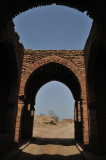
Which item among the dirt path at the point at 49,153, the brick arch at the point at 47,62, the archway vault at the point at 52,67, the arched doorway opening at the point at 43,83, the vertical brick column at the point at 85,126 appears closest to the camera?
the dirt path at the point at 49,153

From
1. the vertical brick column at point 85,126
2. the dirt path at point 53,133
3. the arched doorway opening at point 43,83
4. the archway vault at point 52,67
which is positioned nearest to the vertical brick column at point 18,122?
the archway vault at point 52,67

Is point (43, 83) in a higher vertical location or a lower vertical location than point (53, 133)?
higher

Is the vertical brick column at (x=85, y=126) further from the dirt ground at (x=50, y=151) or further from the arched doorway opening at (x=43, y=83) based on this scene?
the arched doorway opening at (x=43, y=83)

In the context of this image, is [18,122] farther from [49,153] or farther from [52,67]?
[52,67]

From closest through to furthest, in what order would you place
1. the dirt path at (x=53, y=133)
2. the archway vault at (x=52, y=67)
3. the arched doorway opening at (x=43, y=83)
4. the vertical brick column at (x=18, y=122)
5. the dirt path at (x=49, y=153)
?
the dirt path at (x=49, y=153) < the vertical brick column at (x=18, y=122) < the archway vault at (x=52, y=67) < the arched doorway opening at (x=43, y=83) < the dirt path at (x=53, y=133)

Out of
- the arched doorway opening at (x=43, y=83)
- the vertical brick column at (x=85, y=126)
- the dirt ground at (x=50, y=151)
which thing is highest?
the arched doorway opening at (x=43, y=83)

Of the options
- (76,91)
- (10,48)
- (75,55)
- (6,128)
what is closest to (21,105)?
(6,128)

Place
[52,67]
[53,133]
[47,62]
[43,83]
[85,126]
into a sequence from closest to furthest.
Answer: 1. [85,126]
2. [47,62]
3. [52,67]
4. [43,83]
5. [53,133]

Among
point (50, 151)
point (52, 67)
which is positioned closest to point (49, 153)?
point (50, 151)

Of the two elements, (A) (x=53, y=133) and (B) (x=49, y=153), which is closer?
(B) (x=49, y=153)

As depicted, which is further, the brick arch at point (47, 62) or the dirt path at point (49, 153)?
the brick arch at point (47, 62)

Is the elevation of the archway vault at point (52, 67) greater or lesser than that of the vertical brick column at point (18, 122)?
greater

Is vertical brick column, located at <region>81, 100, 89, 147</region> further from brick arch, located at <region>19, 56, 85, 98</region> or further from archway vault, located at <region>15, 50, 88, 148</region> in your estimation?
brick arch, located at <region>19, 56, 85, 98</region>

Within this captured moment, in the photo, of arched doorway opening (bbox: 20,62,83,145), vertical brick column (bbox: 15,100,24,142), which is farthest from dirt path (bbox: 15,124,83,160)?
arched doorway opening (bbox: 20,62,83,145)
